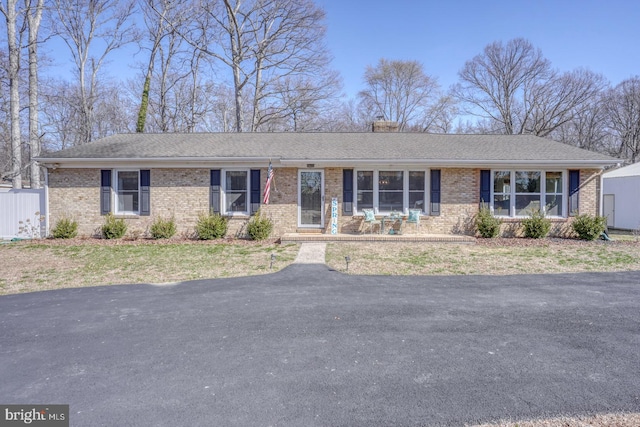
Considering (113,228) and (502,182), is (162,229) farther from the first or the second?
(502,182)

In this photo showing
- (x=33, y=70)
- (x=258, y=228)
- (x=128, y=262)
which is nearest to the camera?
(x=128, y=262)

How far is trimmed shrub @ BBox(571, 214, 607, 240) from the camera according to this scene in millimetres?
11703

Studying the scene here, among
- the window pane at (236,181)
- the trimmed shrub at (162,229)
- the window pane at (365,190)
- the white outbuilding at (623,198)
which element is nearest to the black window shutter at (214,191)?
the window pane at (236,181)

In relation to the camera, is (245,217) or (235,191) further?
(235,191)

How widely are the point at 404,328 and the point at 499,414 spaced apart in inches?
69.3

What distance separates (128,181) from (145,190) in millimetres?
775

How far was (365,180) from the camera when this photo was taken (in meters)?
12.7

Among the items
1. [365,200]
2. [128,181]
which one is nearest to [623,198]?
[365,200]

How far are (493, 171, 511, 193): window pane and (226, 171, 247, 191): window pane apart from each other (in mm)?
8513

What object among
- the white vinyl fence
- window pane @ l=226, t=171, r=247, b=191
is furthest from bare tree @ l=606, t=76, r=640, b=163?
the white vinyl fence

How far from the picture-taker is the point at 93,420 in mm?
2654

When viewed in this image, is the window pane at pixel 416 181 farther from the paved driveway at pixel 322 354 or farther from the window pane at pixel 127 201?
the window pane at pixel 127 201

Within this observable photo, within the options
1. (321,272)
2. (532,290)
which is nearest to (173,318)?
(321,272)

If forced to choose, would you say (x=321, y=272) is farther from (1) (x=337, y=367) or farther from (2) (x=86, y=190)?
(2) (x=86, y=190)
